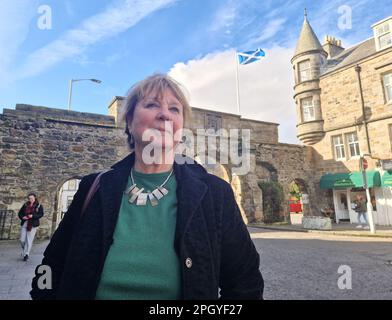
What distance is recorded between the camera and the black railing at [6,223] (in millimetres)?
10039

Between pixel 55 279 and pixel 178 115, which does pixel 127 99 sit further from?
pixel 55 279

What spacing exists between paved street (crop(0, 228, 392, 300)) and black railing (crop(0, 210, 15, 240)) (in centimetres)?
120

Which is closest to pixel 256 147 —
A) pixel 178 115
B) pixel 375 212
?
pixel 375 212

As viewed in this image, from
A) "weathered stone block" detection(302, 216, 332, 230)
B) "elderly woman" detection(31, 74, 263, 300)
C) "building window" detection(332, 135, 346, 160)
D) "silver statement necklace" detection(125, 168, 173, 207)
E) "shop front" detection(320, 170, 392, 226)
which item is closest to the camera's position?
"elderly woman" detection(31, 74, 263, 300)

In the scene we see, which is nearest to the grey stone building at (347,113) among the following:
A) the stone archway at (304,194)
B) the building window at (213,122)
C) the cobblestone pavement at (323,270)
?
the stone archway at (304,194)

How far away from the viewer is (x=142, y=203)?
1484 millimetres

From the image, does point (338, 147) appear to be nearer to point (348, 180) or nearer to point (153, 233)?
point (348, 180)

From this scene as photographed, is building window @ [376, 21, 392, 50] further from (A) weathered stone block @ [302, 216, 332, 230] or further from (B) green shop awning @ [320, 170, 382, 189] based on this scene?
(A) weathered stone block @ [302, 216, 332, 230]

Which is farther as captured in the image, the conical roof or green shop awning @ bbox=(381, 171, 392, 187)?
the conical roof

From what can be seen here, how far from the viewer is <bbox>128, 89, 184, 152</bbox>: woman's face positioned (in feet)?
5.25

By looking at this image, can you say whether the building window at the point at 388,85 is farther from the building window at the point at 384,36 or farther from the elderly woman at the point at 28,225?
the elderly woman at the point at 28,225

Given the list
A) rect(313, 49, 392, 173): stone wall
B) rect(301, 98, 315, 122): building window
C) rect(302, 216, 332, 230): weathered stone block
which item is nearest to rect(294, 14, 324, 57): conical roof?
rect(313, 49, 392, 173): stone wall

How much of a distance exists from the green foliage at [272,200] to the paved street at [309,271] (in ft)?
26.5
